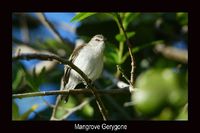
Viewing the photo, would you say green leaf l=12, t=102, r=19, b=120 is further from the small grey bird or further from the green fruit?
the green fruit

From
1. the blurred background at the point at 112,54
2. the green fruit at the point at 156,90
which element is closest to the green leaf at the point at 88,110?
the blurred background at the point at 112,54

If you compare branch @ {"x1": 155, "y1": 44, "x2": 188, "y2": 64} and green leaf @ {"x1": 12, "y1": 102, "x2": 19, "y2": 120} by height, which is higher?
branch @ {"x1": 155, "y1": 44, "x2": 188, "y2": 64}

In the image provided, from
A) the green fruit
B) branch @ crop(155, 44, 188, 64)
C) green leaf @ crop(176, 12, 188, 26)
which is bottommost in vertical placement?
the green fruit

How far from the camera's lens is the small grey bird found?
3119 millimetres

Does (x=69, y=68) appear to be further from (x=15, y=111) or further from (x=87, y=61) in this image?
(x=15, y=111)

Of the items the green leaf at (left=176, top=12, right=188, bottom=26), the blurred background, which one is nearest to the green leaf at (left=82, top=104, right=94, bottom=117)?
the blurred background

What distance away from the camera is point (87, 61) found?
125 inches

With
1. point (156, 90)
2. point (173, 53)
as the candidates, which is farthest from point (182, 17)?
point (156, 90)

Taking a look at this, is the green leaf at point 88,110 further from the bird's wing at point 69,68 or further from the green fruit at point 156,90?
the green fruit at point 156,90

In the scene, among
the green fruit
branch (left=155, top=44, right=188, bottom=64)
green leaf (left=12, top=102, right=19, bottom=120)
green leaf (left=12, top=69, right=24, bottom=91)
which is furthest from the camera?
branch (left=155, top=44, right=188, bottom=64)

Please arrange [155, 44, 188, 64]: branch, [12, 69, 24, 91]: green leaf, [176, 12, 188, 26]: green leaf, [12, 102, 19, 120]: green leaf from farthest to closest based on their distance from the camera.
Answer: [155, 44, 188, 64]: branch → [176, 12, 188, 26]: green leaf → [12, 69, 24, 91]: green leaf → [12, 102, 19, 120]: green leaf

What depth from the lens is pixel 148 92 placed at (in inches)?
72.0

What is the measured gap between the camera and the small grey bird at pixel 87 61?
3119 millimetres
